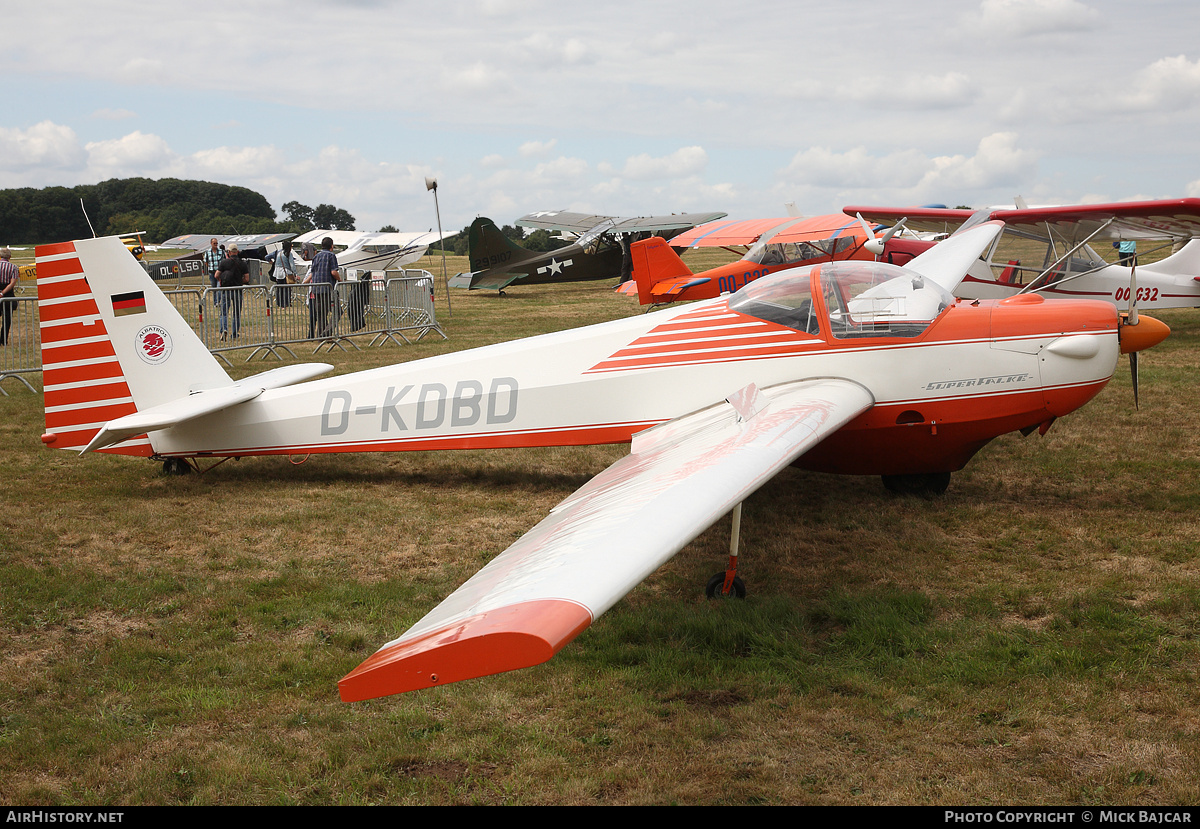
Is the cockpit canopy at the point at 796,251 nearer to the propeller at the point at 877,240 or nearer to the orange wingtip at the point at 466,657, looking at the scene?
the propeller at the point at 877,240

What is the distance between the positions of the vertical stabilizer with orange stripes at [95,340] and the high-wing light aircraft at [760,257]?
11.7 metres

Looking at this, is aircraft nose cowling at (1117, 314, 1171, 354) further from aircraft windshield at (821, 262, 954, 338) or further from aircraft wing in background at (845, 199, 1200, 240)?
aircraft wing in background at (845, 199, 1200, 240)

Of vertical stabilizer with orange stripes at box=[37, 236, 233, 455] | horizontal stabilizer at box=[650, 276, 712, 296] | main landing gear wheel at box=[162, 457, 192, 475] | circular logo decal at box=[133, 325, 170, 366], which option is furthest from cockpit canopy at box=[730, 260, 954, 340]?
horizontal stabilizer at box=[650, 276, 712, 296]

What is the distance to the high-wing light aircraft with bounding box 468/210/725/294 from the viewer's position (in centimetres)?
2850

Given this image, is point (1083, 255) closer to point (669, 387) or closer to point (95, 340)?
point (669, 387)

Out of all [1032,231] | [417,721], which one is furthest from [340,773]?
[1032,231]

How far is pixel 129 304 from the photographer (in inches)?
268

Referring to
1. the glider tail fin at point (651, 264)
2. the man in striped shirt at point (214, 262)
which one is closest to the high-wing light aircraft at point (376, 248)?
the man in striped shirt at point (214, 262)

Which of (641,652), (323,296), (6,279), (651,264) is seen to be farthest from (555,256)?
(641,652)

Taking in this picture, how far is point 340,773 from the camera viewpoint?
315 centimetres

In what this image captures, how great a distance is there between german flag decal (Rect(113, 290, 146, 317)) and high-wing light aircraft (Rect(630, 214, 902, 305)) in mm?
11646

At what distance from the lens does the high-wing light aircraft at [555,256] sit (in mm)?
28500
